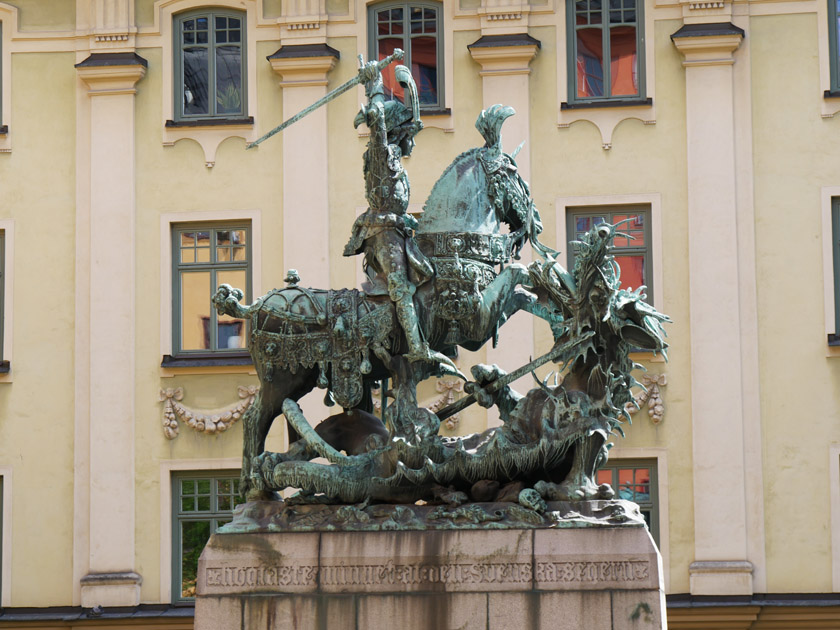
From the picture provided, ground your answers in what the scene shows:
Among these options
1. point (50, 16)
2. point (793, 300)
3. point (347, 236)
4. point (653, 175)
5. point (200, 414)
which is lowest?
point (200, 414)

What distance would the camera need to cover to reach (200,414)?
26.9m

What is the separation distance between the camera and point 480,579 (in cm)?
1474

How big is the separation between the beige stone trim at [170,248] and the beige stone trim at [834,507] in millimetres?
7355

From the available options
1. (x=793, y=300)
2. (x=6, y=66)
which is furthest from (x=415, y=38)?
(x=793, y=300)

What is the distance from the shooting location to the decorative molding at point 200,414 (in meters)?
26.7

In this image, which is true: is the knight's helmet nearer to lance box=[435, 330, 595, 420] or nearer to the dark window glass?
lance box=[435, 330, 595, 420]

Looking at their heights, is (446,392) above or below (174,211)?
below

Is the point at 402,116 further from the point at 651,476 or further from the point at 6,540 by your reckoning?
the point at 6,540

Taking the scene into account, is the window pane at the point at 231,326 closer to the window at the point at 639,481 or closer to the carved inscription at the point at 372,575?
the window at the point at 639,481

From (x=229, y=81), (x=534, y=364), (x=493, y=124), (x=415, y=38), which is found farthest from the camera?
(x=229, y=81)

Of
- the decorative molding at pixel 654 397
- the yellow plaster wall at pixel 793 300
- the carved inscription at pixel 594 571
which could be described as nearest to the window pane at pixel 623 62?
the yellow plaster wall at pixel 793 300

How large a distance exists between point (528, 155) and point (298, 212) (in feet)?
9.78

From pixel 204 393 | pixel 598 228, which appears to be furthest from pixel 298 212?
pixel 598 228

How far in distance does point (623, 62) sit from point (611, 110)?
0.68 meters
